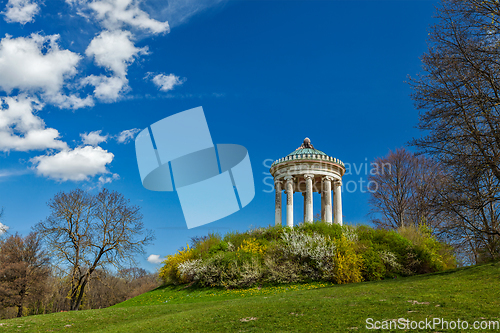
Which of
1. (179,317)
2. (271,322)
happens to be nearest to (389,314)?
(271,322)

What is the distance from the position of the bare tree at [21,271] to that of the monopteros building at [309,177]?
818 inches

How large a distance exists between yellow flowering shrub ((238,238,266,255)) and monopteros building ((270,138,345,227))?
4400 mm

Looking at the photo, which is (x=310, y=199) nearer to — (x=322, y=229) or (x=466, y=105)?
(x=322, y=229)

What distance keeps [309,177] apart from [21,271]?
87.0 feet

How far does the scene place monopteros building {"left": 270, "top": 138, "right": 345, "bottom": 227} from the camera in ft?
94.4

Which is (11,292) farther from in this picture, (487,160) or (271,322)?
(487,160)

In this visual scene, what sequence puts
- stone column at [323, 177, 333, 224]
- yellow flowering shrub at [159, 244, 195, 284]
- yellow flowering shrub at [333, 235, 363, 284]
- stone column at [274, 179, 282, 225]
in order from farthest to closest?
stone column at [274, 179, 282, 225], stone column at [323, 177, 333, 224], yellow flowering shrub at [159, 244, 195, 284], yellow flowering shrub at [333, 235, 363, 284]

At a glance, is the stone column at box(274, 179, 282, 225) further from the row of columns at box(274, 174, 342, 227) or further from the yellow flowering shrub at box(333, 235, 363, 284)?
the yellow flowering shrub at box(333, 235, 363, 284)

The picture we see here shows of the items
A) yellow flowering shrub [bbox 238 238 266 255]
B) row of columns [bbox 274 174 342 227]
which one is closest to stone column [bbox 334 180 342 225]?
row of columns [bbox 274 174 342 227]

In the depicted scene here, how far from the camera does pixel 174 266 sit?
26062 millimetres

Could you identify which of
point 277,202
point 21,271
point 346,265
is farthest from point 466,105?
point 21,271

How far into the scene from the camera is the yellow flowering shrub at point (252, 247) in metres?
23.2

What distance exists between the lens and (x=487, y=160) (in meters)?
13.1

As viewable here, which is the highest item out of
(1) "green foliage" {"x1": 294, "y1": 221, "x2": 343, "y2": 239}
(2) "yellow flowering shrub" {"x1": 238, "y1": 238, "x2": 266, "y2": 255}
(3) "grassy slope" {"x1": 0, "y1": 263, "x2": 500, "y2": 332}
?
(1) "green foliage" {"x1": 294, "y1": 221, "x2": 343, "y2": 239}
